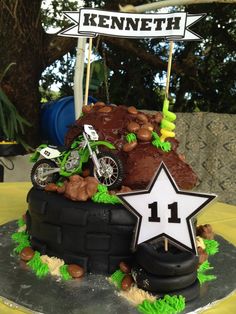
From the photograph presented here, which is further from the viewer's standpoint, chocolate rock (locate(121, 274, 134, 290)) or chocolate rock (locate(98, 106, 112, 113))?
chocolate rock (locate(98, 106, 112, 113))

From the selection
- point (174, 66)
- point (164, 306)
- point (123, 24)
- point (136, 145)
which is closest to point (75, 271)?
point (164, 306)

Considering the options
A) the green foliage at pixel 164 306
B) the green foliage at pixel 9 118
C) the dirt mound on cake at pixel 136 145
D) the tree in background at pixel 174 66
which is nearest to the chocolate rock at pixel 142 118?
the dirt mound on cake at pixel 136 145

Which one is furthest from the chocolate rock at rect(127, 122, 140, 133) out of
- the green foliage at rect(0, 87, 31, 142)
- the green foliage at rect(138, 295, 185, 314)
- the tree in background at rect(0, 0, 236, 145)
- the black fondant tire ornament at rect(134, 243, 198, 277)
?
the tree in background at rect(0, 0, 236, 145)

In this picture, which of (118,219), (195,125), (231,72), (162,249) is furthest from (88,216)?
(231,72)

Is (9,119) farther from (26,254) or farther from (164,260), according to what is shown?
(164,260)

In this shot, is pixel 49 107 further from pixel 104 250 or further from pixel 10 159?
pixel 104 250

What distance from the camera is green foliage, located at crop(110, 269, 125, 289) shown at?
36.4 inches

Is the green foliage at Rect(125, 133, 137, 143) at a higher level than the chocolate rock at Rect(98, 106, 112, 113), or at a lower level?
lower

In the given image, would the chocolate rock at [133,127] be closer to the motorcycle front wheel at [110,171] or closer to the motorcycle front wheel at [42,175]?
the motorcycle front wheel at [110,171]

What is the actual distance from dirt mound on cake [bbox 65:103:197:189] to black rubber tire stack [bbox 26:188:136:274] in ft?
0.40

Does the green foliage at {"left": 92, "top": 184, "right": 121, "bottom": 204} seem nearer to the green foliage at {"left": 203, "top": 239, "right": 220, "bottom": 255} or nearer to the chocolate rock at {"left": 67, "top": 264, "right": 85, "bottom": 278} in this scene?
the chocolate rock at {"left": 67, "top": 264, "right": 85, "bottom": 278}

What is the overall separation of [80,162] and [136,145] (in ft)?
0.51

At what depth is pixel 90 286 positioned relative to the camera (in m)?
0.91

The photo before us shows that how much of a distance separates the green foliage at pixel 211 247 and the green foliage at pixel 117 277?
11.9 inches
